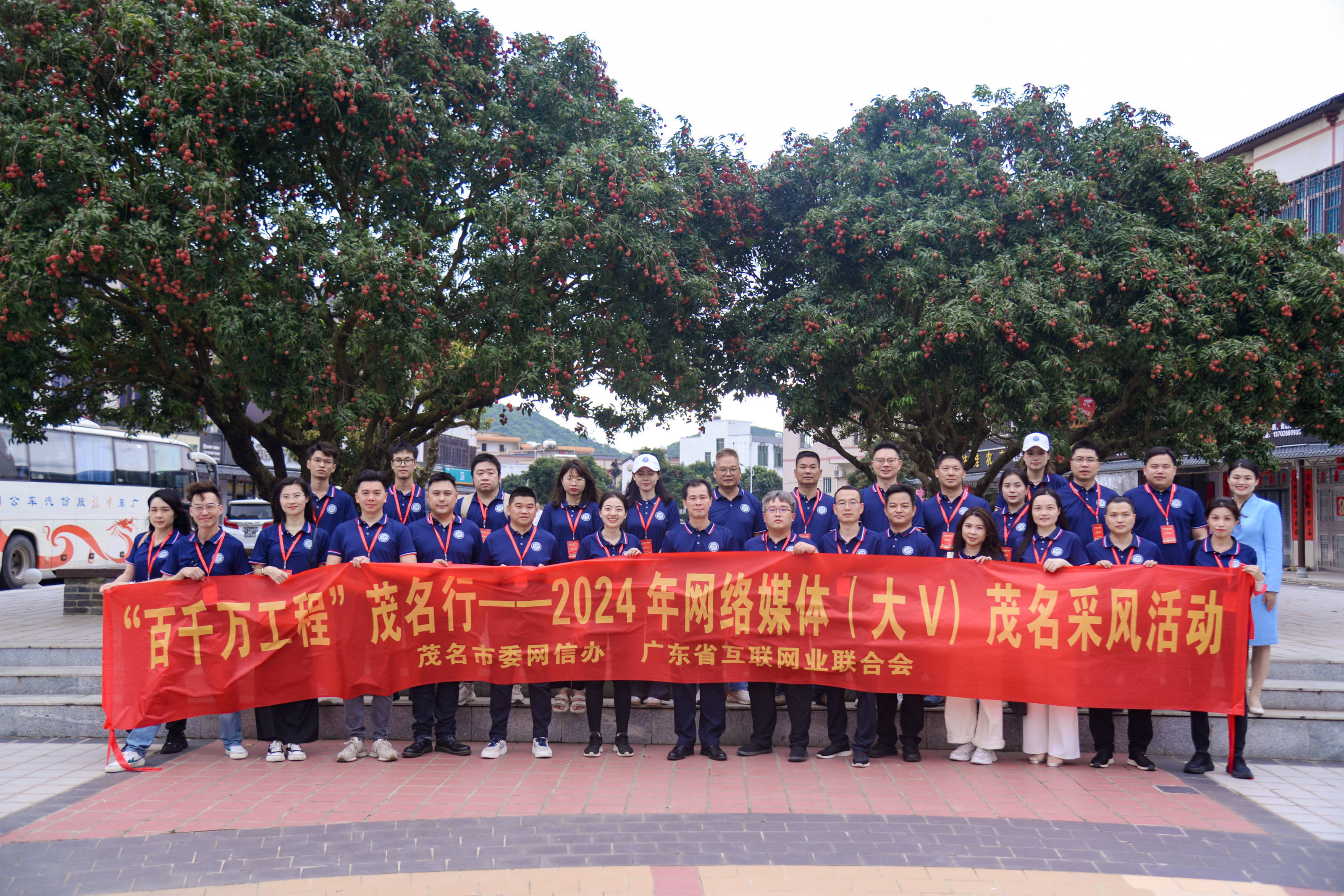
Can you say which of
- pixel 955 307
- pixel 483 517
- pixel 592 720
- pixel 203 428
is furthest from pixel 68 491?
pixel 955 307

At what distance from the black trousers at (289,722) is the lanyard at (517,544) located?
158 cm

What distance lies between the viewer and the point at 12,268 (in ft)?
23.9

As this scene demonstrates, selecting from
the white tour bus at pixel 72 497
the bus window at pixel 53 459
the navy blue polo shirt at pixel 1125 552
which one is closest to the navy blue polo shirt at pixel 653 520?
the navy blue polo shirt at pixel 1125 552

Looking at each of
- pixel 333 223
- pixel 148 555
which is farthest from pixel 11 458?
pixel 148 555

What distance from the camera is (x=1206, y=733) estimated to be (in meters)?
5.42

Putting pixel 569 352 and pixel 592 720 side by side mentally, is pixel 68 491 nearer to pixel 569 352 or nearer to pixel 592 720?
pixel 569 352

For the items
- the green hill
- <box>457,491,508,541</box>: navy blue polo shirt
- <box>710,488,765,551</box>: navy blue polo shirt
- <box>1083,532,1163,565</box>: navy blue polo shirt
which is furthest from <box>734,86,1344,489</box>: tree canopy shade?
the green hill

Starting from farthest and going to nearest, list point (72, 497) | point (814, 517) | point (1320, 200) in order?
point (1320, 200), point (72, 497), point (814, 517)

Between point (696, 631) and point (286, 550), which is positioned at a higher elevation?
point (286, 550)

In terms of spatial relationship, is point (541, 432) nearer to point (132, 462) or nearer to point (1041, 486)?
point (132, 462)

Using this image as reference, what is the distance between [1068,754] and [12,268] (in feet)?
29.2

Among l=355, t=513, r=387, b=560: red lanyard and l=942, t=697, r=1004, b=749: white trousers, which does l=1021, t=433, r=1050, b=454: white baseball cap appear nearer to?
l=942, t=697, r=1004, b=749: white trousers

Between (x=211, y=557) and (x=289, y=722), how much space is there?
124 cm

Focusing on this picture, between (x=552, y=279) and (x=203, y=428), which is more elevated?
(x=552, y=279)
